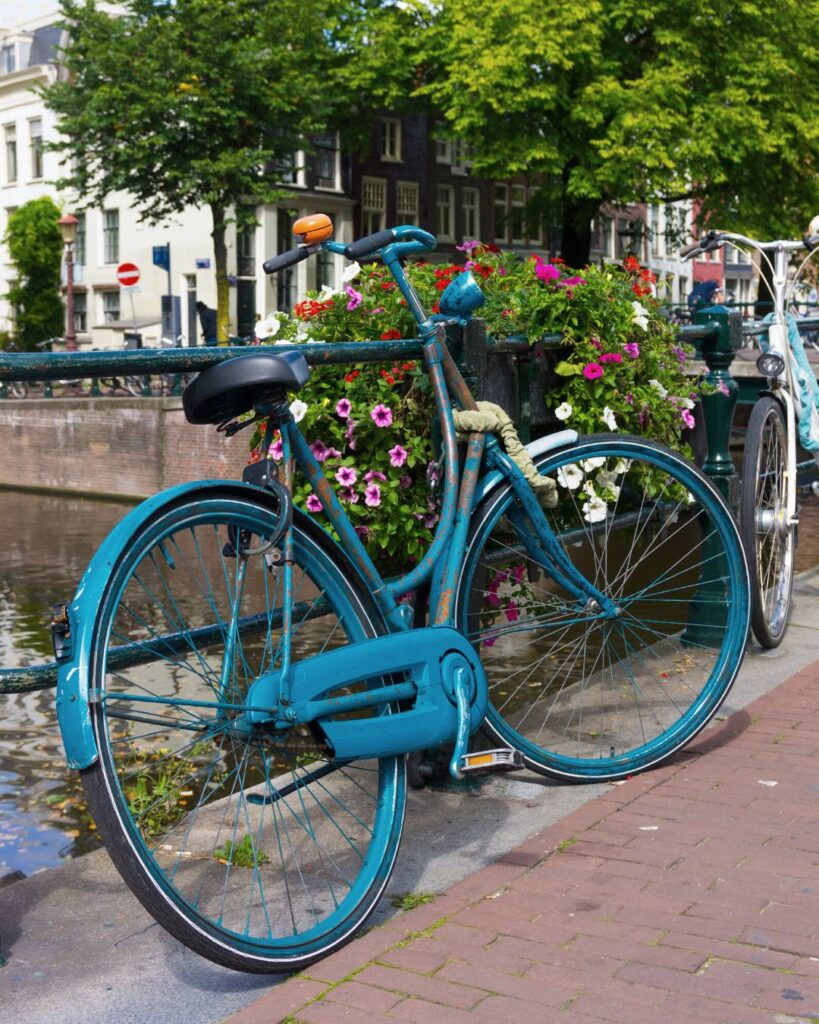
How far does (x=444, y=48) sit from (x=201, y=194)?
592 centimetres

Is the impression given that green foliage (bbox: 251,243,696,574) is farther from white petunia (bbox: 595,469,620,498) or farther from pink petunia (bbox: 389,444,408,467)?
white petunia (bbox: 595,469,620,498)

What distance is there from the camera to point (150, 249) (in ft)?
135

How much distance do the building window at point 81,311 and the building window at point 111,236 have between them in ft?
5.06

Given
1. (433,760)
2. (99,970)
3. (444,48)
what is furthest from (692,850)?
(444,48)

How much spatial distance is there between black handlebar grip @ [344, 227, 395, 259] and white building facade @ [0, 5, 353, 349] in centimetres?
3267

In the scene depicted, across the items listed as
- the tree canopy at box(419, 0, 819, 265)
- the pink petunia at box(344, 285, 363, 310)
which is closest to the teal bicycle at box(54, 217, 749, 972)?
the pink petunia at box(344, 285, 363, 310)

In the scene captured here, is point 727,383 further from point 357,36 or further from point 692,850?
point 357,36

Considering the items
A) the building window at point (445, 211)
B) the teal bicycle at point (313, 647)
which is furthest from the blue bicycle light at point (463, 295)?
the building window at point (445, 211)

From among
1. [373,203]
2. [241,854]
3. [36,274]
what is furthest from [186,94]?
[241,854]

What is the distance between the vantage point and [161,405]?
23438mm

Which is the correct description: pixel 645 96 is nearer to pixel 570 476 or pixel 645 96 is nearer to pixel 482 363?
pixel 570 476

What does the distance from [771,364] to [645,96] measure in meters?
22.4

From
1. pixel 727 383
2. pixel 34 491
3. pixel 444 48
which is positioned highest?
pixel 444 48

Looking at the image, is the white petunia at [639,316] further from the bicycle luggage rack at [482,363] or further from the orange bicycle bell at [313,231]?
the orange bicycle bell at [313,231]
